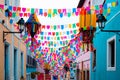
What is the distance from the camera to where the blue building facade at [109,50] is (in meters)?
12.5

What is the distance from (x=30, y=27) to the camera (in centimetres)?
1400

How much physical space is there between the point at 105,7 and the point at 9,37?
6.54m

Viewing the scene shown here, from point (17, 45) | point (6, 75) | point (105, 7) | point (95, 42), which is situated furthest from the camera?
point (17, 45)

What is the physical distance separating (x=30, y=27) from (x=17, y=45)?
7.19 m

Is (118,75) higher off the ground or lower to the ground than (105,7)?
lower

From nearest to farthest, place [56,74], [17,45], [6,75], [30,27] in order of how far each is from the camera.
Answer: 1. [30,27]
2. [6,75]
3. [17,45]
4. [56,74]

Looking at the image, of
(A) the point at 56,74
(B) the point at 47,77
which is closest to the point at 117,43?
(B) the point at 47,77

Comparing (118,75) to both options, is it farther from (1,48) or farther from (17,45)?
(17,45)

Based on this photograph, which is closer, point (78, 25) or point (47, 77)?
point (78, 25)

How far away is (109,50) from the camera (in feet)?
48.1

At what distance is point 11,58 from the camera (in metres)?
18.1

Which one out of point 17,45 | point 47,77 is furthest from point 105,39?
point 47,77

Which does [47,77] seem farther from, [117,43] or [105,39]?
[117,43]

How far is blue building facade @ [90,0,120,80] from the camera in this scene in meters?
12.5
